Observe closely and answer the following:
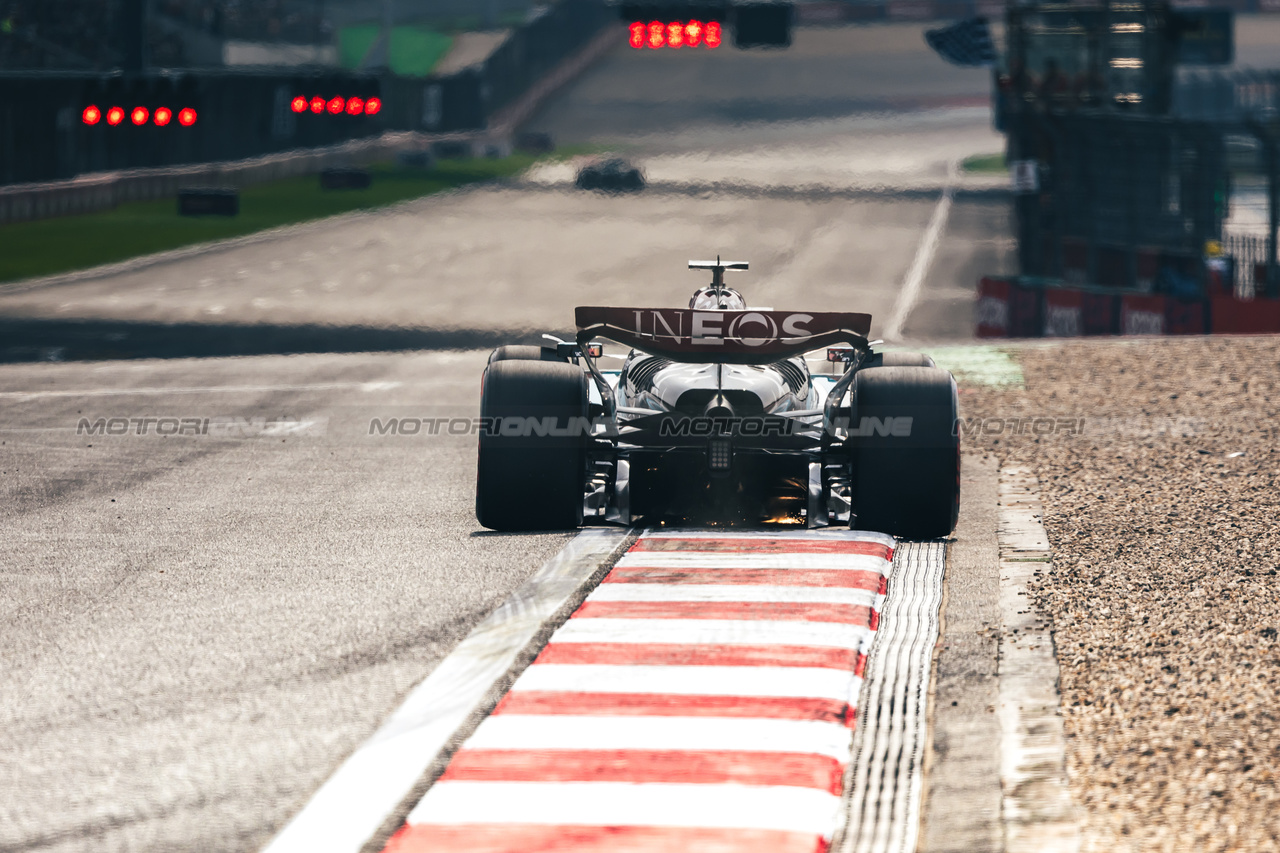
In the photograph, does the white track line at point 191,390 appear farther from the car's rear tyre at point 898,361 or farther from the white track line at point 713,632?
the white track line at point 713,632

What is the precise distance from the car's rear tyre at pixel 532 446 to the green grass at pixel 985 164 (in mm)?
70125

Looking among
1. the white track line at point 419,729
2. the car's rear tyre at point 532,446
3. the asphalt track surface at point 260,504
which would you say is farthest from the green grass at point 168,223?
the white track line at point 419,729

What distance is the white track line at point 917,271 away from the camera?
31906 mm

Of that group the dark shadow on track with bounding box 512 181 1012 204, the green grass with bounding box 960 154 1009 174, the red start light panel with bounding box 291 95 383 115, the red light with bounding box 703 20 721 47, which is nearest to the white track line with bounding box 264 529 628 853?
the red light with bounding box 703 20 721 47

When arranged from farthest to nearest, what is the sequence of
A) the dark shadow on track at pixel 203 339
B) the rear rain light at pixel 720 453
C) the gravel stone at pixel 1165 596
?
the dark shadow on track at pixel 203 339
the rear rain light at pixel 720 453
the gravel stone at pixel 1165 596

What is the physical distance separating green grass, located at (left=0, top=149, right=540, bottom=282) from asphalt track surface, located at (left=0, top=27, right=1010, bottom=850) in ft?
5.71

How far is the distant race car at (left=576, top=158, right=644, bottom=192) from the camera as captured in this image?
59.9 meters

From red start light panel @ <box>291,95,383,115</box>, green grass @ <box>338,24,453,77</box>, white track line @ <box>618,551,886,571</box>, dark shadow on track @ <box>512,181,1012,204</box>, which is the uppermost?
green grass @ <box>338,24,453,77</box>

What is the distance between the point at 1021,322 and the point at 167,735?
86.2ft

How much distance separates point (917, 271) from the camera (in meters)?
41.4

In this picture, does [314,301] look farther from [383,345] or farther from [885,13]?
[885,13]

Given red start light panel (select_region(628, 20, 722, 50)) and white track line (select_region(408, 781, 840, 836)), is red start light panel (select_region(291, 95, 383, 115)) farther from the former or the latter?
white track line (select_region(408, 781, 840, 836))

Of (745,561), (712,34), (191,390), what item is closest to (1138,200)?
(712,34)

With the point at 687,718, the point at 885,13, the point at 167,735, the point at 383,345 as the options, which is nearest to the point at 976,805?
the point at 687,718
